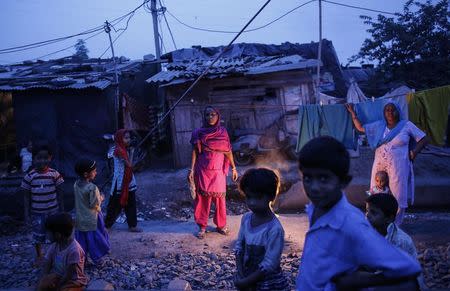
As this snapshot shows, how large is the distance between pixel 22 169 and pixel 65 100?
2208mm

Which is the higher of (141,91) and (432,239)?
(141,91)

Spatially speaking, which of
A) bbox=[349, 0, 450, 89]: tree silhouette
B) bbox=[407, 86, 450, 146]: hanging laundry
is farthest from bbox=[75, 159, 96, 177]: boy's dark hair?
bbox=[349, 0, 450, 89]: tree silhouette

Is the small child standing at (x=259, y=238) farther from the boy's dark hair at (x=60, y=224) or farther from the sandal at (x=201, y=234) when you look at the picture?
the sandal at (x=201, y=234)

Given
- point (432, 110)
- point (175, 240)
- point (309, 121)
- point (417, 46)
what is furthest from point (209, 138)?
point (417, 46)

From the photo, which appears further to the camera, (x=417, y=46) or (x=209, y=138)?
(x=417, y=46)

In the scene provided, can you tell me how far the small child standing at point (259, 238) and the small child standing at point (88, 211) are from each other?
105 inches

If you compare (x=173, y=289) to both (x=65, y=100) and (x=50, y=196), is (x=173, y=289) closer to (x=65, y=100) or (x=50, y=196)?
(x=50, y=196)

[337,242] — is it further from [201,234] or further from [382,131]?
[201,234]

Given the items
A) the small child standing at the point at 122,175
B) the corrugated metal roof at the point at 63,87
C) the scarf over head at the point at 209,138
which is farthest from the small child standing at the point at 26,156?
the scarf over head at the point at 209,138

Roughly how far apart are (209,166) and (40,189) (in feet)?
7.30

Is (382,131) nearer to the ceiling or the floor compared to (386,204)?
nearer to the ceiling

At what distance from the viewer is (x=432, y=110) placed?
637 centimetres

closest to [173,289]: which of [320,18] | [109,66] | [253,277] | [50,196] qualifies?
[253,277]

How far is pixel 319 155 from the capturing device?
5.03 feet
